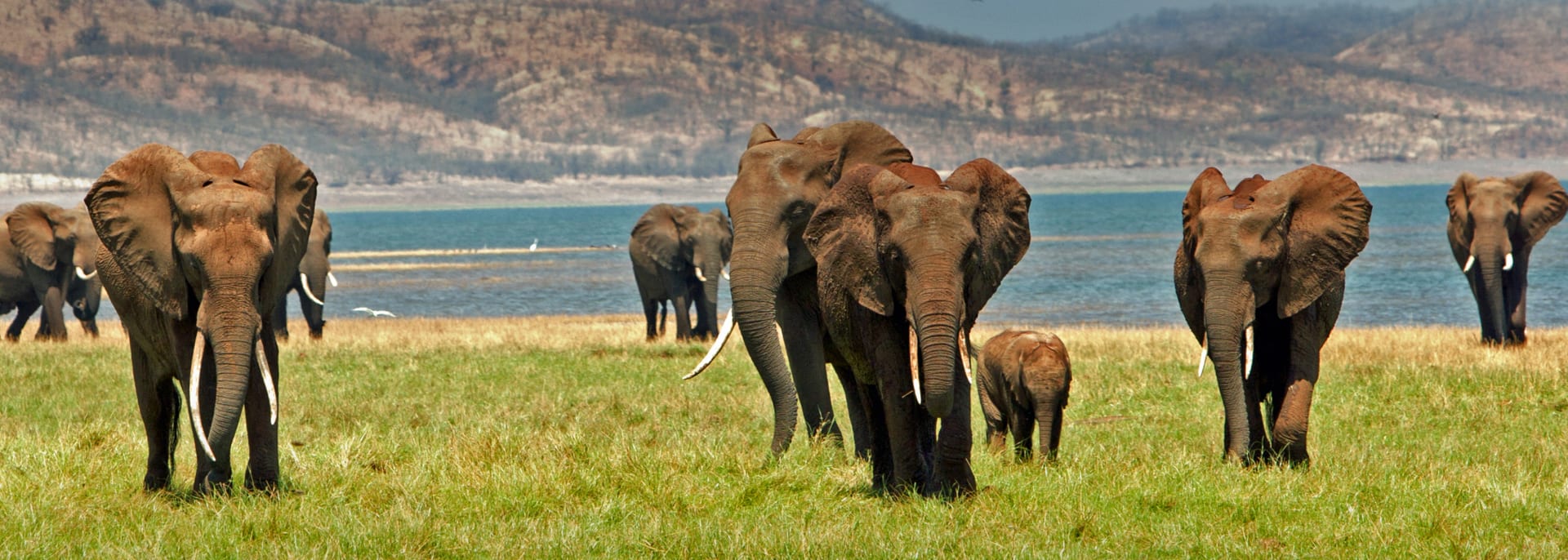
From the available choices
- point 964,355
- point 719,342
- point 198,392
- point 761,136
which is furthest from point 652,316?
point 964,355

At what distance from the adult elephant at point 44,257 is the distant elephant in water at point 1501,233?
18.2m

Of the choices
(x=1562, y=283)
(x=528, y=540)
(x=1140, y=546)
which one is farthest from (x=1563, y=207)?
(x=1562, y=283)

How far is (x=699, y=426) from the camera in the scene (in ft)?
42.0

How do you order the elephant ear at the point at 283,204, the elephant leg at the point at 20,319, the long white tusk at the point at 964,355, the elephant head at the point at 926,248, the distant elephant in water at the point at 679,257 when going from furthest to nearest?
the distant elephant in water at the point at 679,257, the elephant leg at the point at 20,319, the elephant ear at the point at 283,204, the long white tusk at the point at 964,355, the elephant head at the point at 926,248

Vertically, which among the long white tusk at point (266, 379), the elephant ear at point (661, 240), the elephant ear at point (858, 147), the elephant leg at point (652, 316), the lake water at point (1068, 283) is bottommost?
the lake water at point (1068, 283)

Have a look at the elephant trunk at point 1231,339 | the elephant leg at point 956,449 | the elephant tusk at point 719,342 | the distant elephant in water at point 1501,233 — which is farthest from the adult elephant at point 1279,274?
the distant elephant in water at point 1501,233

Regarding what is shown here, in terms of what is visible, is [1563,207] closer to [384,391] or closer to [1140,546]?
[384,391]

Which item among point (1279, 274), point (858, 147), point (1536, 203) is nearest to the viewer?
point (1279, 274)

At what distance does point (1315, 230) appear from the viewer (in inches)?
389

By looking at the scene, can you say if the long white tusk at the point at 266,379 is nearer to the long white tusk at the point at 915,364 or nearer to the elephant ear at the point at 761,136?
the long white tusk at the point at 915,364

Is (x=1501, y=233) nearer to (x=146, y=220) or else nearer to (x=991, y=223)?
(x=991, y=223)

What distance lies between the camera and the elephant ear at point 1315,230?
983 cm

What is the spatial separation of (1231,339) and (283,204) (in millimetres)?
5353

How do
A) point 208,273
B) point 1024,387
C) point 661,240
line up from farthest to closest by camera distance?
point 661,240 < point 1024,387 < point 208,273
